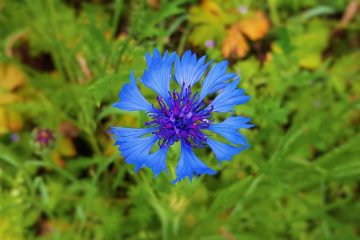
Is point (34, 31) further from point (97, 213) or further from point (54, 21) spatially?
point (97, 213)

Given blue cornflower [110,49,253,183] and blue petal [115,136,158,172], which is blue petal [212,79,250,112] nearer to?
blue cornflower [110,49,253,183]

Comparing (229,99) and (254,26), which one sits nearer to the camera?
(229,99)

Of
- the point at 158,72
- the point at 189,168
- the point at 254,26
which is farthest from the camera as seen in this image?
the point at 254,26

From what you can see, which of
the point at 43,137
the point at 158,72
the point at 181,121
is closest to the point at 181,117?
the point at 181,121

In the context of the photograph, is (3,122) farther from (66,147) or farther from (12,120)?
(66,147)

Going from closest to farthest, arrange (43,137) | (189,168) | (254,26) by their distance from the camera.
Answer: (189,168), (43,137), (254,26)

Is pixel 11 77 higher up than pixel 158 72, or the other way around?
pixel 11 77

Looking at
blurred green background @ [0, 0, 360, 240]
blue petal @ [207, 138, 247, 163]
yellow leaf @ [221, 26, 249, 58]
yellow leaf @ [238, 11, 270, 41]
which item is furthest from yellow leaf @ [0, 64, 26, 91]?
blue petal @ [207, 138, 247, 163]
